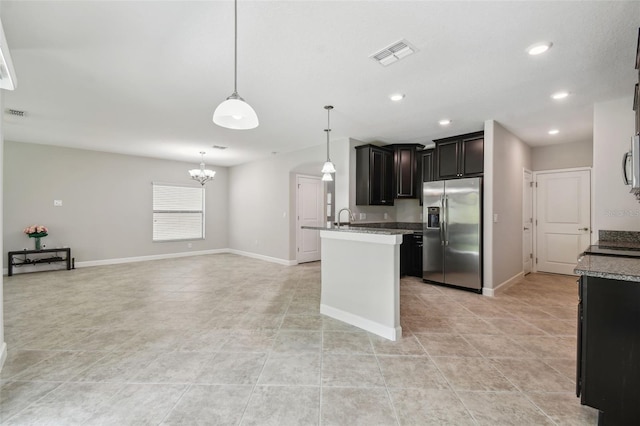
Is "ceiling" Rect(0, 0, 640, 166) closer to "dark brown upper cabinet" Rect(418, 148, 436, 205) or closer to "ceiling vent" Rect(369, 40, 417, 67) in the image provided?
"ceiling vent" Rect(369, 40, 417, 67)

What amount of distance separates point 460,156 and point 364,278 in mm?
2933

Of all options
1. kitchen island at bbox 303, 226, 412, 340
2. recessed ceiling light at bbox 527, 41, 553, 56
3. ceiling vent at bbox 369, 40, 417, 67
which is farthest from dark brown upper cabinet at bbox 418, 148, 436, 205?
ceiling vent at bbox 369, 40, 417, 67

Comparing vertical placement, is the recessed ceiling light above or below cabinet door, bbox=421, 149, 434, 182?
above

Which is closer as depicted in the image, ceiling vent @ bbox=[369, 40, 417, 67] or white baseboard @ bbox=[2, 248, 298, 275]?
ceiling vent @ bbox=[369, 40, 417, 67]

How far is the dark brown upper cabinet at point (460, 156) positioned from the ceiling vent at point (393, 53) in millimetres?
2640

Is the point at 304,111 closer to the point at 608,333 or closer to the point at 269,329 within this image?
the point at 269,329

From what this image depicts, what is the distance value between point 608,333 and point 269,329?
2662mm

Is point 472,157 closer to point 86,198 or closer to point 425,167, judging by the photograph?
point 425,167

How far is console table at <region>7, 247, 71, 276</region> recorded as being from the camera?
5.43m

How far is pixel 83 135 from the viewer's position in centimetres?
518

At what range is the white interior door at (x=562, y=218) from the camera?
5.32 metres

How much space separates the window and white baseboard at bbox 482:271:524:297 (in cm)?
705

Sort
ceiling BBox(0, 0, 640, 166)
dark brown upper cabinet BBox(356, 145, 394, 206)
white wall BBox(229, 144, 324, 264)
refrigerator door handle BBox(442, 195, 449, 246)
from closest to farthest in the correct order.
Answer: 1. ceiling BBox(0, 0, 640, 166)
2. refrigerator door handle BBox(442, 195, 449, 246)
3. dark brown upper cabinet BBox(356, 145, 394, 206)
4. white wall BBox(229, 144, 324, 264)

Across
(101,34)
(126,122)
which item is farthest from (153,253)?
(101,34)
